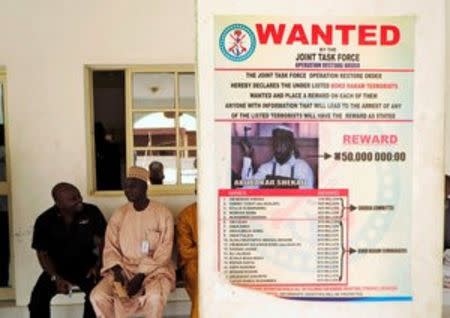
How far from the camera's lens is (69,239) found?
4.10m

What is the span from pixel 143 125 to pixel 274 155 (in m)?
3.51

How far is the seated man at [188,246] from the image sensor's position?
12.5 feet

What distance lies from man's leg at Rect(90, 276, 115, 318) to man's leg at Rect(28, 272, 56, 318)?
486 millimetres

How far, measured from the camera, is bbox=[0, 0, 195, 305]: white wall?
4.30m

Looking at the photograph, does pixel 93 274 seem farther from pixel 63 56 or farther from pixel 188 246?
pixel 63 56

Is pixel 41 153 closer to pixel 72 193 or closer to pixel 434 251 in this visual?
pixel 72 193

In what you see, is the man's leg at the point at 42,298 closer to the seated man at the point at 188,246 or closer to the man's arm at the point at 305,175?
the seated man at the point at 188,246

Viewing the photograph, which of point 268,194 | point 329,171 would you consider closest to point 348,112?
point 329,171

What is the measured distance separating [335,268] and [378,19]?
2.04 ft

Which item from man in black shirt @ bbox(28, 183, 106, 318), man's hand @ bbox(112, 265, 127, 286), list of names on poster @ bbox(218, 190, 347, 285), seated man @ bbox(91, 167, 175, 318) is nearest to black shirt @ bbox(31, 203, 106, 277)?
man in black shirt @ bbox(28, 183, 106, 318)

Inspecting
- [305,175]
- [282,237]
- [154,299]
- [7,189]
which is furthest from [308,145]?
[7,189]

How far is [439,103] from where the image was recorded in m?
1.20

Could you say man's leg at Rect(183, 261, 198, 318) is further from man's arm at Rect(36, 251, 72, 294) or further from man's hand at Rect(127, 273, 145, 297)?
man's arm at Rect(36, 251, 72, 294)

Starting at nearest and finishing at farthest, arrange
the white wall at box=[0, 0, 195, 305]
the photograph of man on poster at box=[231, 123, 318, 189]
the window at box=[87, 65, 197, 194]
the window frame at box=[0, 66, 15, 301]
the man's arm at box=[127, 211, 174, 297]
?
the photograph of man on poster at box=[231, 123, 318, 189] < the man's arm at box=[127, 211, 174, 297] < the white wall at box=[0, 0, 195, 305] < the window frame at box=[0, 66, 15, 301] < the window at box=[87, 65, 197, 194]
